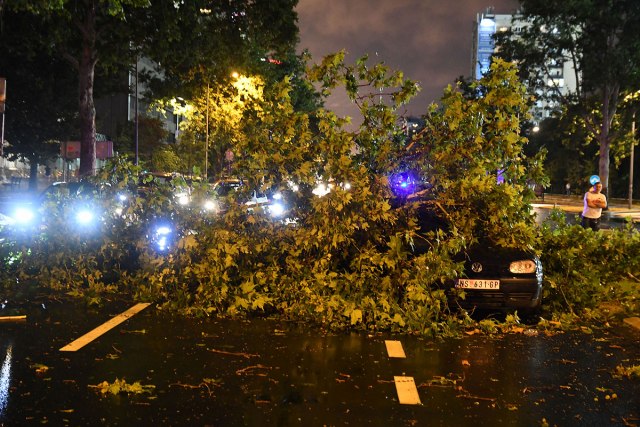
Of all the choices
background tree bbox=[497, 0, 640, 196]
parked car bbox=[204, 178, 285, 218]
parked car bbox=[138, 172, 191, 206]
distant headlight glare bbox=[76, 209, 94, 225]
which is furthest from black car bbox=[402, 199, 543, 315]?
background tree bbox=[497, 0, 640, 196]

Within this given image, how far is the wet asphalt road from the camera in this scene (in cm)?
482

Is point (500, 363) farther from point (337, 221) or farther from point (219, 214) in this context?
point (219, 214)

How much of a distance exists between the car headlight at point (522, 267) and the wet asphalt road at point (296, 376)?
0.73 meters

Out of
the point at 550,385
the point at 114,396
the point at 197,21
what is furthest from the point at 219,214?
the point at 197,21

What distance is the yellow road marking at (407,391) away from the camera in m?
5.16

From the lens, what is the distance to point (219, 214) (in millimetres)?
9719

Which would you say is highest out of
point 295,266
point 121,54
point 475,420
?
point 121,54

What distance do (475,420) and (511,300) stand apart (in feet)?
11.5

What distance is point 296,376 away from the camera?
19.1 ft

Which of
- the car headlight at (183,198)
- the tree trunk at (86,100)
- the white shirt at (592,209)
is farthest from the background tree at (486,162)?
the tree trunk at (86,100)

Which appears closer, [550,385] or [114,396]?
[114,396]

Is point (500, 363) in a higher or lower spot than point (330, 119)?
lower

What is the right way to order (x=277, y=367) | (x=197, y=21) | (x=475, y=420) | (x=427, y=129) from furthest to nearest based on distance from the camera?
(x=197, y=21), (x=427, y=129), (x=277, y=367), (x=475, y=420)

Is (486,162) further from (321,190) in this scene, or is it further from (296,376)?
(296,376)
